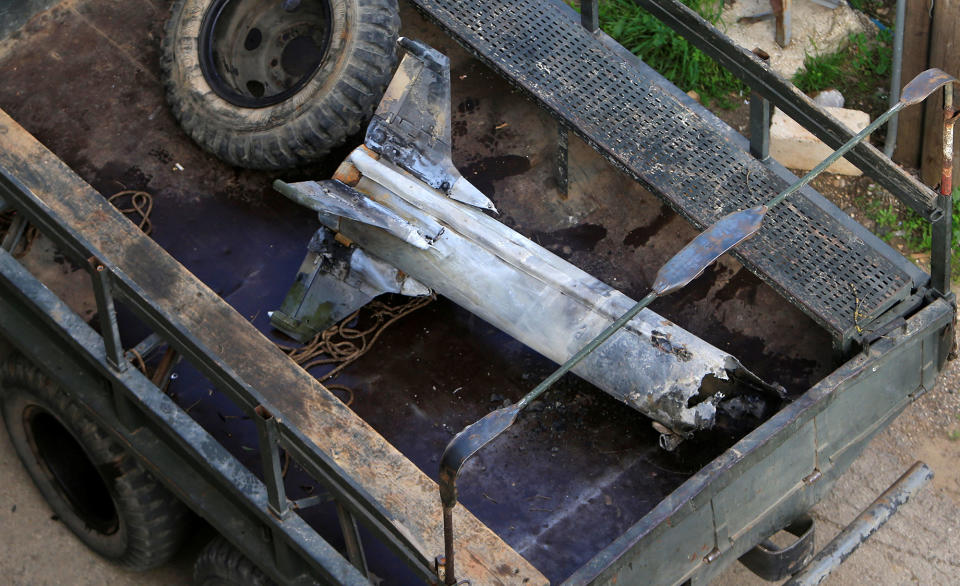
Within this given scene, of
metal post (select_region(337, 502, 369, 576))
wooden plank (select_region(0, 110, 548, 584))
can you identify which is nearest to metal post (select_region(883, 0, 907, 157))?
wooden plank (select_region(0, 110, 548, 584))

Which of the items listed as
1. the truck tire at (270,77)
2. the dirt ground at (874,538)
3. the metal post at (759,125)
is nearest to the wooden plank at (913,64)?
the dirt ground at (874,538)

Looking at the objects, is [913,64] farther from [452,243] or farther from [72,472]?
[72,472]

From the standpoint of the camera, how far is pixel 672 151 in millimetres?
5480

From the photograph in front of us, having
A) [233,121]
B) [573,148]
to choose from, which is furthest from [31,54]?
[573,148]

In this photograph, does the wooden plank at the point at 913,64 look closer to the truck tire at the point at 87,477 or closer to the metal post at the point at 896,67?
the metal post at the point at 896,67

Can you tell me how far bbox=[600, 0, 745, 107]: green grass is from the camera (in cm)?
762

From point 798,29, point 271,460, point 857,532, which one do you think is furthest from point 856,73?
point 271,460

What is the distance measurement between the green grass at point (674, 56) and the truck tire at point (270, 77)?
2237mm

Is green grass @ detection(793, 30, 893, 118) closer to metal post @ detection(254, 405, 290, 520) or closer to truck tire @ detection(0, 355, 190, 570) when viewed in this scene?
truck tire @ detection(0, 355, 190, 570)

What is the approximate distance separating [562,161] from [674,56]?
2.22 m

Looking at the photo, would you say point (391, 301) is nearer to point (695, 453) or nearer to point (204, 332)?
point (204, 332)

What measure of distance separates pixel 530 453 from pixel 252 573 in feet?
3.65

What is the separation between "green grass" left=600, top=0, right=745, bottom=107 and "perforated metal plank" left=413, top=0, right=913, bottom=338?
73.6 inches

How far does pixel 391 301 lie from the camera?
→ 18.1 ft
